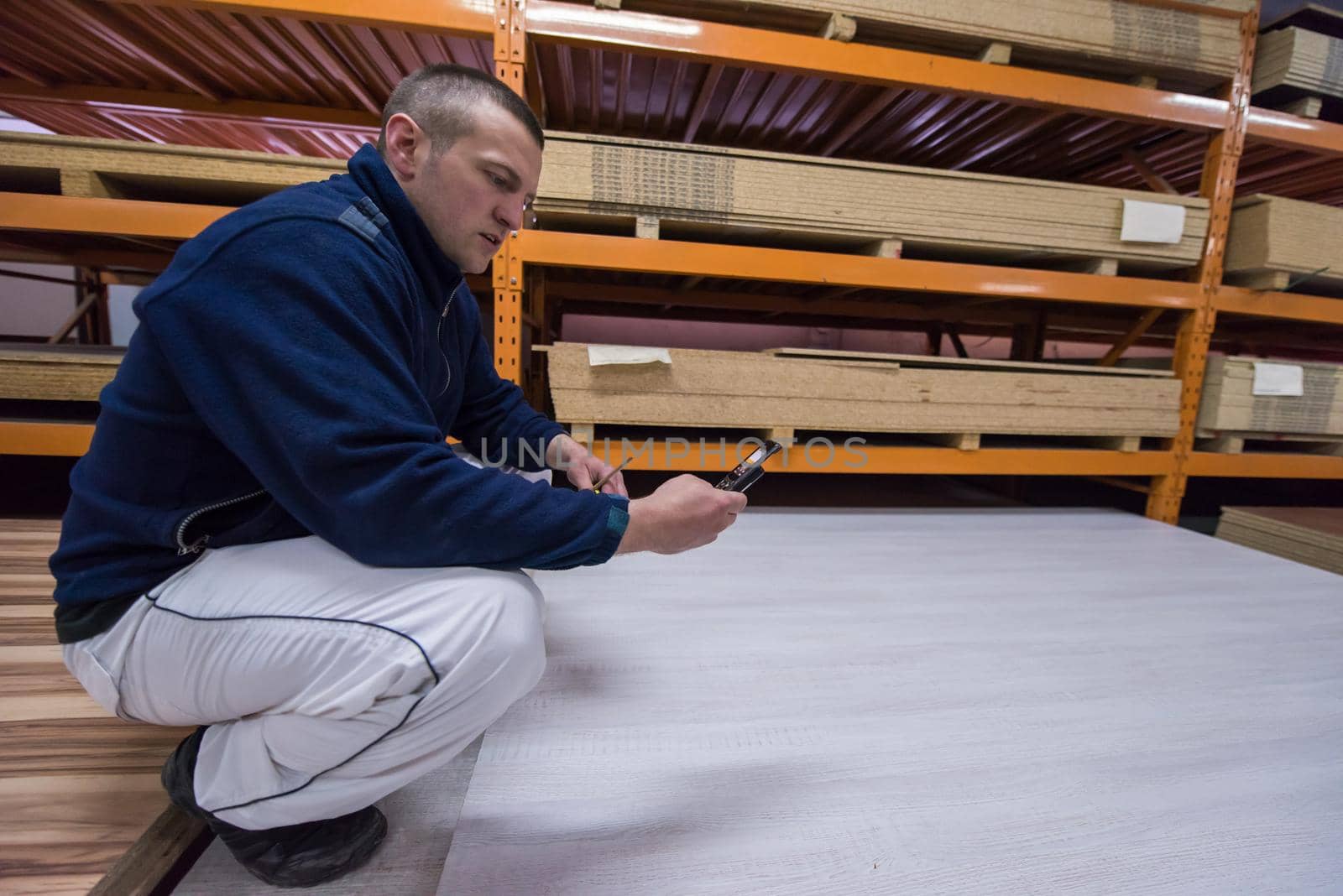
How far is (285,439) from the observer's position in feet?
2.50

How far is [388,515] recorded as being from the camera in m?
0.80

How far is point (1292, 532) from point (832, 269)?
2.53 metres

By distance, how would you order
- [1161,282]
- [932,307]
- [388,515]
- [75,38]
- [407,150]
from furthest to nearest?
[932,307] < [1161,282] < [75,38] < [407,150] < [388,515]

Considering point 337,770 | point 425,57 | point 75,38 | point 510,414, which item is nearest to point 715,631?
point 510,414

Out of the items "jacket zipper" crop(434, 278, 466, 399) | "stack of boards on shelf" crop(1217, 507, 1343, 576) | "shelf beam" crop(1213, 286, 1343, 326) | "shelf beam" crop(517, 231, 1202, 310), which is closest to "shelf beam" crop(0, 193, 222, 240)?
"shelf beam" crop(517, 231, 1202, 310)

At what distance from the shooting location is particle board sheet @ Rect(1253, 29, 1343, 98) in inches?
103

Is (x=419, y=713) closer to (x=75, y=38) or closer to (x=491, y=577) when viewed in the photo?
(x=491, y=577)

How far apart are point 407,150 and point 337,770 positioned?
42.0 inches

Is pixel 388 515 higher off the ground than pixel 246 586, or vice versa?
pixel 388 515

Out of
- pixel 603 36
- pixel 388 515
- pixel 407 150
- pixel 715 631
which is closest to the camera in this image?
pixel 388 515

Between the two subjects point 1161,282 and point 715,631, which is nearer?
point 715,631

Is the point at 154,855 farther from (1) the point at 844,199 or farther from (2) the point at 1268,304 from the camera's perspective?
(2) the point at 1268,304

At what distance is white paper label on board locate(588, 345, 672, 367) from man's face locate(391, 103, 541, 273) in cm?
119

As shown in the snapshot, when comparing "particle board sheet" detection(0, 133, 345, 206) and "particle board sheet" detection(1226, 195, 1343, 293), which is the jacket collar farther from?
"particle board sheet" detection(1226, 195, 1343, 293)
